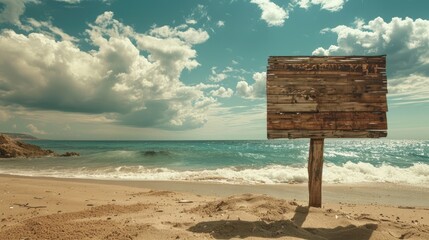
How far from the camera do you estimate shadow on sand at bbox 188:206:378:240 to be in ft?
19.2

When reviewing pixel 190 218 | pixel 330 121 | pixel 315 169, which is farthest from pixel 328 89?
pixel 190 218

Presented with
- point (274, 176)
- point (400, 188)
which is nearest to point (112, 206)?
point (274, 176)

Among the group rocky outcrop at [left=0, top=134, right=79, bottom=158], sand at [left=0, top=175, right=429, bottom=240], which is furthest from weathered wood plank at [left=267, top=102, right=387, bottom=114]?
rocky outcrop at [left=0, top=134, right=79, bottom=158]

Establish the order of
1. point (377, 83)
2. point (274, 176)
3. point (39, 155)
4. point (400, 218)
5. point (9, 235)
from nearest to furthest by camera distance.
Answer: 1. point (9, 235)
2. point (377, 83)
3. point (400, 218)
4. point (274, 176)
5. point (39, 155)

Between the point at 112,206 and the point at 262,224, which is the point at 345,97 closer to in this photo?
the point at 262,224

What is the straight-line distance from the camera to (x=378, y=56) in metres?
7.45

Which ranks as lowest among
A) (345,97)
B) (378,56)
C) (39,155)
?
(39,155)

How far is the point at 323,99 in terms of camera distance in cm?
746

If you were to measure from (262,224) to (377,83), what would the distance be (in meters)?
4.31

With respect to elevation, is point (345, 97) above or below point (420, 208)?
above

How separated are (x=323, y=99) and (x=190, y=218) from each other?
4.19m

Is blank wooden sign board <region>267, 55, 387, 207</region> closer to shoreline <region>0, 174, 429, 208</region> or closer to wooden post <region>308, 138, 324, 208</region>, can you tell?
wooden post <region>308, 138, 324, 208</region>

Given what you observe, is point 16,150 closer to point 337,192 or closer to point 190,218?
point 337,192

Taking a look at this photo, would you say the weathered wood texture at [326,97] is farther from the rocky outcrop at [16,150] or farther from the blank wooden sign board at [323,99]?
the rocky outcrop at [16,150]
